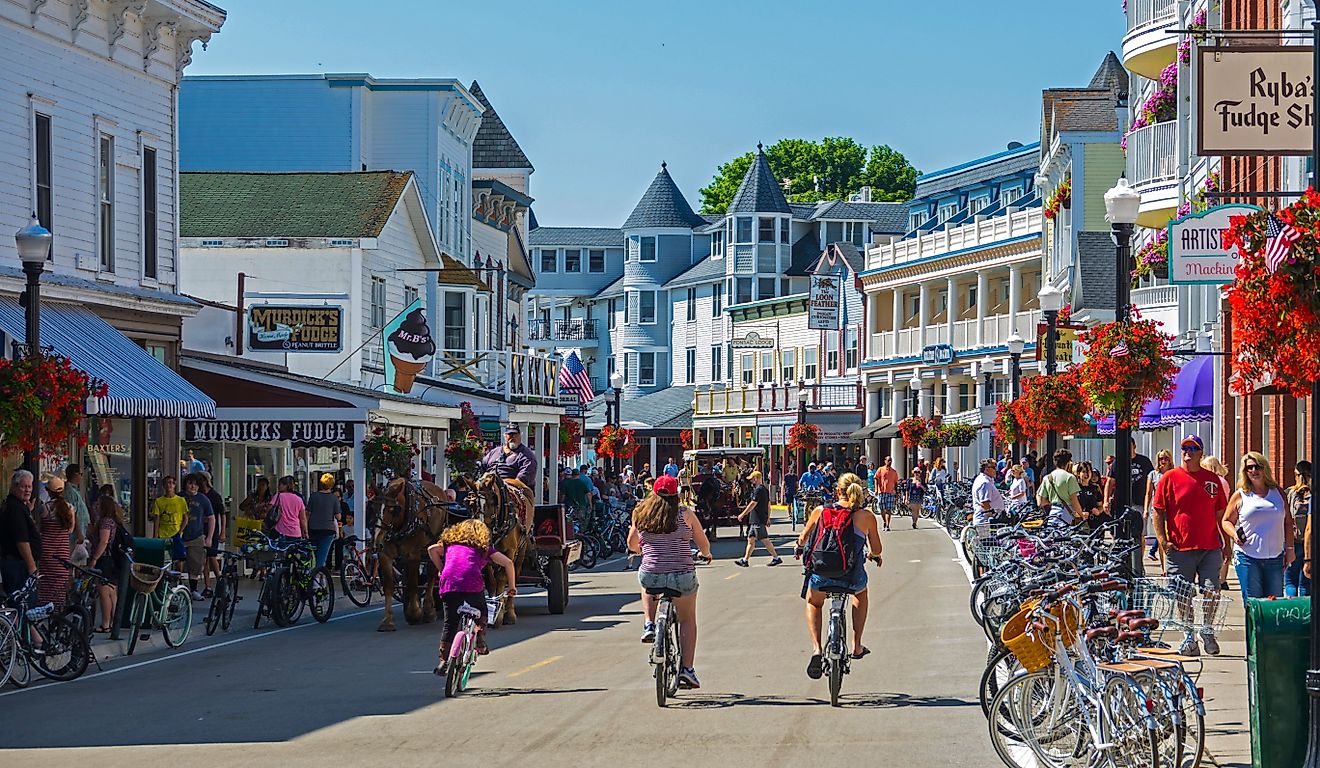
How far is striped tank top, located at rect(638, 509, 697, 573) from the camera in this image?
1508 cm

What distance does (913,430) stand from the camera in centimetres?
6838

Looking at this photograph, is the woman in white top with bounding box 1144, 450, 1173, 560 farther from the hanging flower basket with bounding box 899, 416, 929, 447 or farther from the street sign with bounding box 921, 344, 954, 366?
the street sign with bounding box 921, 344, 954, 366

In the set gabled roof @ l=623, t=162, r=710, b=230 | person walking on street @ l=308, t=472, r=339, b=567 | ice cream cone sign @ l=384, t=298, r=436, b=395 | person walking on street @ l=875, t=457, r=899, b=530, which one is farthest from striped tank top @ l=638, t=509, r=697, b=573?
gabled roof @ l=623, t=162, r=710, b=230

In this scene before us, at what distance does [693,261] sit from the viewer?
97750 millimetres

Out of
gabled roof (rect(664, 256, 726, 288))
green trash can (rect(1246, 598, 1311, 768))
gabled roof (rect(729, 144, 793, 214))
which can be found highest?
gabled roof (rect(729, 144, 793, 214))

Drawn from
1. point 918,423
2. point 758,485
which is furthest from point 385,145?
point 918,423

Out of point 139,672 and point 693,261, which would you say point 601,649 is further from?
point 693,261

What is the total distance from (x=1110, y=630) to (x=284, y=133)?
4025 centimetres

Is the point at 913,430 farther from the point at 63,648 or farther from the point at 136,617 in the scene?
the point at 63,648

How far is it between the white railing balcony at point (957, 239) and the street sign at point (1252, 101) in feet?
170

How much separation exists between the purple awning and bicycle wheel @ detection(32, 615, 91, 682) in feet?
63.6

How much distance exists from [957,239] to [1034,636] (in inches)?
2486

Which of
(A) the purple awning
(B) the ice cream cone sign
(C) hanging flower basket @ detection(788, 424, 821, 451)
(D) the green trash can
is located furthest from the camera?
(C) hanging flower basket @ detection(788, 424, 821, 451)

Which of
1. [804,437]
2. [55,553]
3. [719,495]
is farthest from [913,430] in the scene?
[55,553]
